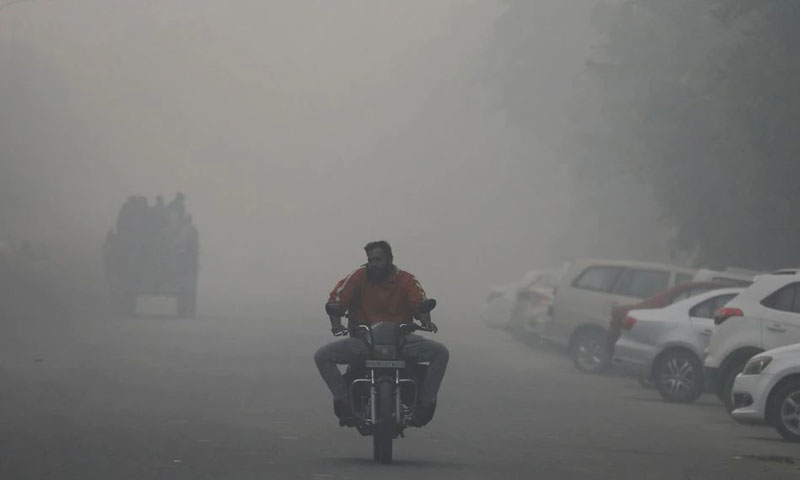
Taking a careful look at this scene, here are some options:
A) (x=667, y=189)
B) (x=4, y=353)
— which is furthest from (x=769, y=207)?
(x=4, y=353)

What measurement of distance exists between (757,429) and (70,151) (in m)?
101

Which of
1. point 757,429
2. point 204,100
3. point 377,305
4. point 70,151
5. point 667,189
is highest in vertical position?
point 204,100

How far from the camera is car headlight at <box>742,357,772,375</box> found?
18.3m

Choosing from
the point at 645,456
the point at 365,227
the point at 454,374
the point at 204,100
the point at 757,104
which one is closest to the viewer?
the point at 645,456

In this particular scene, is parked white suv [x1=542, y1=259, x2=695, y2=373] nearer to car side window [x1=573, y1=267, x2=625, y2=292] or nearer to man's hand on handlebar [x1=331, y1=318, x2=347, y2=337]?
car side window [x1=573, y1=267, x2=625, y2=292]

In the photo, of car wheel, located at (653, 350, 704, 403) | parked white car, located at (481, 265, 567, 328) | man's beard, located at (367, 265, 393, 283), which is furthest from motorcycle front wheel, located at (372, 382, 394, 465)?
parked white car, located at (481, 265, 567, 328)

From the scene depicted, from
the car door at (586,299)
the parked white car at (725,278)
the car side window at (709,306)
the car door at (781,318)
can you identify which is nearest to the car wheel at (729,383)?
the car door at (781,318)

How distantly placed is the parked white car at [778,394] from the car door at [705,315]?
5.30 metres

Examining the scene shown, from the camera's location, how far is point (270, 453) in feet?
47.4

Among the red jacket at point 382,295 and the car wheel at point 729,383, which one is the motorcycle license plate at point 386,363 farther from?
the car wheel at point 729,383

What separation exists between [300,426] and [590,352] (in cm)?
1319

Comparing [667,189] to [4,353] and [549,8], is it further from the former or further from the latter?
[549,8]

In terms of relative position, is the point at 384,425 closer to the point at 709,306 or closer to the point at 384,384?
the point at 384,384

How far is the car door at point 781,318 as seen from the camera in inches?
811
